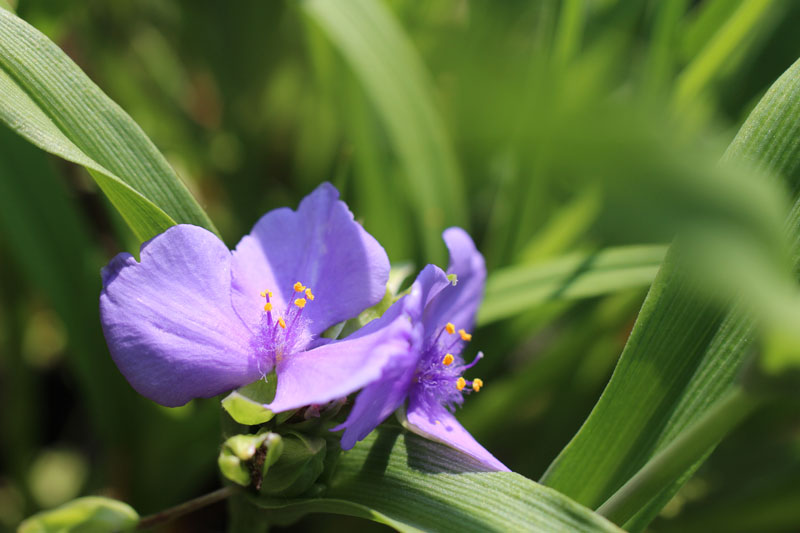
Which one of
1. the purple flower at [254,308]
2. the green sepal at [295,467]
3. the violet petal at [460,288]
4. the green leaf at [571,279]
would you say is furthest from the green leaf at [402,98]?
the green sepal at [295,467]

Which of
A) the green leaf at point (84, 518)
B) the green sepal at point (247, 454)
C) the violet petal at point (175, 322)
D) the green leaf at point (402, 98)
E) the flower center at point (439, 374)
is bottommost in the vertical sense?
the green leaf at point (84, 518)

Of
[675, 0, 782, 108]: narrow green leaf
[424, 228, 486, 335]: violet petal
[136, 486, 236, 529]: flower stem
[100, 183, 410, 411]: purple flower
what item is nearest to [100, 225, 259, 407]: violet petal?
[100, 183, 410, 411]: purple flower

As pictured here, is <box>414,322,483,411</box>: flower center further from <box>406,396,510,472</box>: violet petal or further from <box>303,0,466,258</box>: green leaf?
<box>303,0,466,258</box>: green leaf

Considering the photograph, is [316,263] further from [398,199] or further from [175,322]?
[398,199]

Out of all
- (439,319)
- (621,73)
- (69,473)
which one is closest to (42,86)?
(439,319)

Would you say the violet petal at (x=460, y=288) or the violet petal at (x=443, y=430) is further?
the violet petal at (x=460, y=288)

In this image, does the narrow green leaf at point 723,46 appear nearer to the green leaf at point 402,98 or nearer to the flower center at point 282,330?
the green leaf at point 402,98
